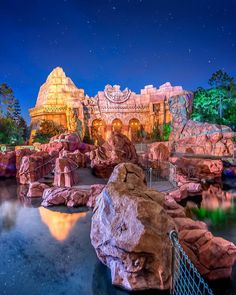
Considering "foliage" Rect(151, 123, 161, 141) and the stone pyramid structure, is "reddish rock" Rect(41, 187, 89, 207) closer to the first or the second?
"foliage" Rect(151, 123, 161, 141)

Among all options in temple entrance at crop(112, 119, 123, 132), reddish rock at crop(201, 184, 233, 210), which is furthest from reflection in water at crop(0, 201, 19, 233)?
temple entrance at crop(112, 119, 123, 132)

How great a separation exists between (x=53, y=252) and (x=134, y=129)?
31.7 m

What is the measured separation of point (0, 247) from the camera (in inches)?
237

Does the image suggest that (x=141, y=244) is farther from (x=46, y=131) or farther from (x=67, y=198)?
(x=46, y=131)

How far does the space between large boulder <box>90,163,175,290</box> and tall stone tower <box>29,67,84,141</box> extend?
31.4m

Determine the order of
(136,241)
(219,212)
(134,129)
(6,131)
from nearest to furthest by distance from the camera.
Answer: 1. (136,241)
2. (219,212)
3. (6,131)
4. (134,129)

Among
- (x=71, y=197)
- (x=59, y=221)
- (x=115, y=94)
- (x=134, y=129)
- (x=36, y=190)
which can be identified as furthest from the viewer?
(x=134, y=129)

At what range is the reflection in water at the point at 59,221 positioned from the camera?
22.6 ft

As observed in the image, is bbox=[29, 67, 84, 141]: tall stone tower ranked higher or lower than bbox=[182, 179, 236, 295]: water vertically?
higher

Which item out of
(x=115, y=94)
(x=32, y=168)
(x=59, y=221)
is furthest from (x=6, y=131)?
(x=59, y=221)

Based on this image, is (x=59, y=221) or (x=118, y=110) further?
(x=118, y=110)

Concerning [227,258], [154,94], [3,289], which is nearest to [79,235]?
[3,289]

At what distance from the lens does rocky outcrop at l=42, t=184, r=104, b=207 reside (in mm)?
9509

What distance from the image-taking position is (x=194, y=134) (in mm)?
27781
